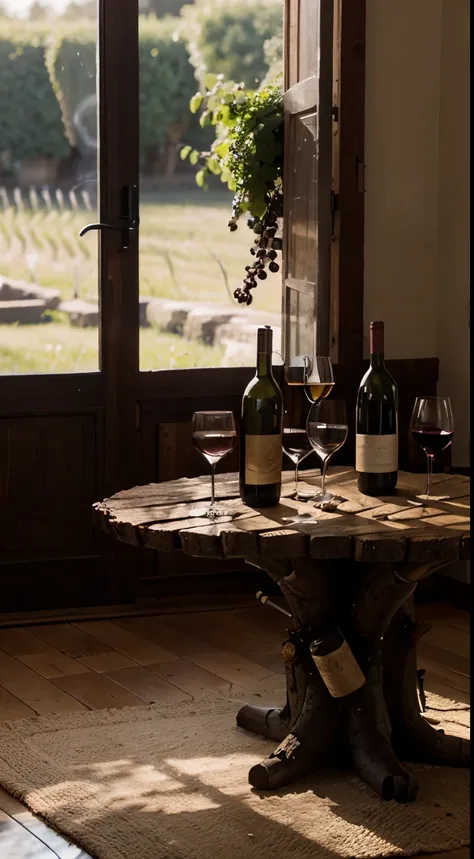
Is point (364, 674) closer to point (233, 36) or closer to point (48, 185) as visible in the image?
point (48, 185)

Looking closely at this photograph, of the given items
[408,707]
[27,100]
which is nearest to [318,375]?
[408,707]

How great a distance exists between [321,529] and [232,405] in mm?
1966

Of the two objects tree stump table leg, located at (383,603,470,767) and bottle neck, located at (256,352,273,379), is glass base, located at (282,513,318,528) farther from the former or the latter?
tree stump table leg, located at (383,603,470,767)

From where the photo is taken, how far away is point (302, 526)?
2.45m

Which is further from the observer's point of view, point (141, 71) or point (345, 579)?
point (141, 71)

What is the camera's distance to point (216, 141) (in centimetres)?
436

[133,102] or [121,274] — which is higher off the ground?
[133,102]

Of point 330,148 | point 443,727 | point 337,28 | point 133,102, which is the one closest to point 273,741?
point 443,727

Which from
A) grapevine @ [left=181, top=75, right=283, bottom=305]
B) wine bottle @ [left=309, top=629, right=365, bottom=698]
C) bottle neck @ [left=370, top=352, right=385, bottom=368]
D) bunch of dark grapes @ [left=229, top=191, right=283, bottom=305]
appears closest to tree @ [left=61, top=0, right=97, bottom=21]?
grapevine @ [left=181, top=75, right=283, bottom=305]

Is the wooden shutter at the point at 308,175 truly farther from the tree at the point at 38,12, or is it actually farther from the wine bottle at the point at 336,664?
the wine bottle at the point at 336,664

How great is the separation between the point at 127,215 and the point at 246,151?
53cm

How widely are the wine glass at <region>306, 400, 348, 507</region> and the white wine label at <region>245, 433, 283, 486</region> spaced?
121 mm

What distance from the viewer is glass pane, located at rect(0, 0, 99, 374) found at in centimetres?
401

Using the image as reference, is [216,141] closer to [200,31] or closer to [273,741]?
[200,31]
